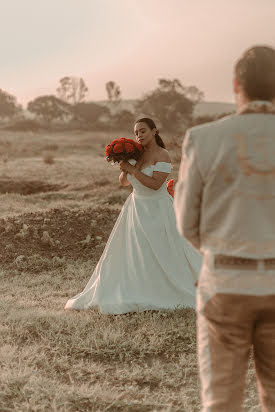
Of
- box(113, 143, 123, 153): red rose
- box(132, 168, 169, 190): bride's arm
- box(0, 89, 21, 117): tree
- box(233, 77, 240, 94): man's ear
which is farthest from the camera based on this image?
box(0, 89, 21, 117): tree

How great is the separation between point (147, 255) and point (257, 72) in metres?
4.19

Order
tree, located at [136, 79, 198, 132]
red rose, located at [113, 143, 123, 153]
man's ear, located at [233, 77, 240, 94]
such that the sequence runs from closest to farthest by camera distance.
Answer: man's ear, located at [233, 77, 240, 94], red rose, located at [113, 143, 123, 153], tree, located at [136, 79, 198, 132]

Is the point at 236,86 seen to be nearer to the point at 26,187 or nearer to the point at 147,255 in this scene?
the point at 147,255

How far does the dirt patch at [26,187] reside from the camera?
1797 centimetres

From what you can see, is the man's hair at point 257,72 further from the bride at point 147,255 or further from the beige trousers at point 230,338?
the bride at point 147,255

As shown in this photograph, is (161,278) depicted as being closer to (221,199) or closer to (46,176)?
(221,199)

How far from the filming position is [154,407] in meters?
3.91

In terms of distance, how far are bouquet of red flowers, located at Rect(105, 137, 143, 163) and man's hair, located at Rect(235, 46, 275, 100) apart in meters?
3.84

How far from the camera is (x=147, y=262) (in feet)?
20.4

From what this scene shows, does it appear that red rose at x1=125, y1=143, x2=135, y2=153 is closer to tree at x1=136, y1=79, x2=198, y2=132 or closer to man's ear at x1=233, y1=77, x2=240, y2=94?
man's ear at x1=233, y1=77, x2=240, y2=94

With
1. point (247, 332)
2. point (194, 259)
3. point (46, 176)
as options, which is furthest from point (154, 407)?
point (46, 176)

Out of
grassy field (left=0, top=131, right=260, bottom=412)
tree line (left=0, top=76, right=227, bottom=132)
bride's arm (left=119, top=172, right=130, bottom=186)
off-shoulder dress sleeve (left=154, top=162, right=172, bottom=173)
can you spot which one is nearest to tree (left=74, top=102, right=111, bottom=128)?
tree line (left=0, top=76, right=227, bottom=132)

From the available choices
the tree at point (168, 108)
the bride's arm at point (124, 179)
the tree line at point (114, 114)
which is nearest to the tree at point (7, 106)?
the tree line at point (114, 114)

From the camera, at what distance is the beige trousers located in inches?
88.0
